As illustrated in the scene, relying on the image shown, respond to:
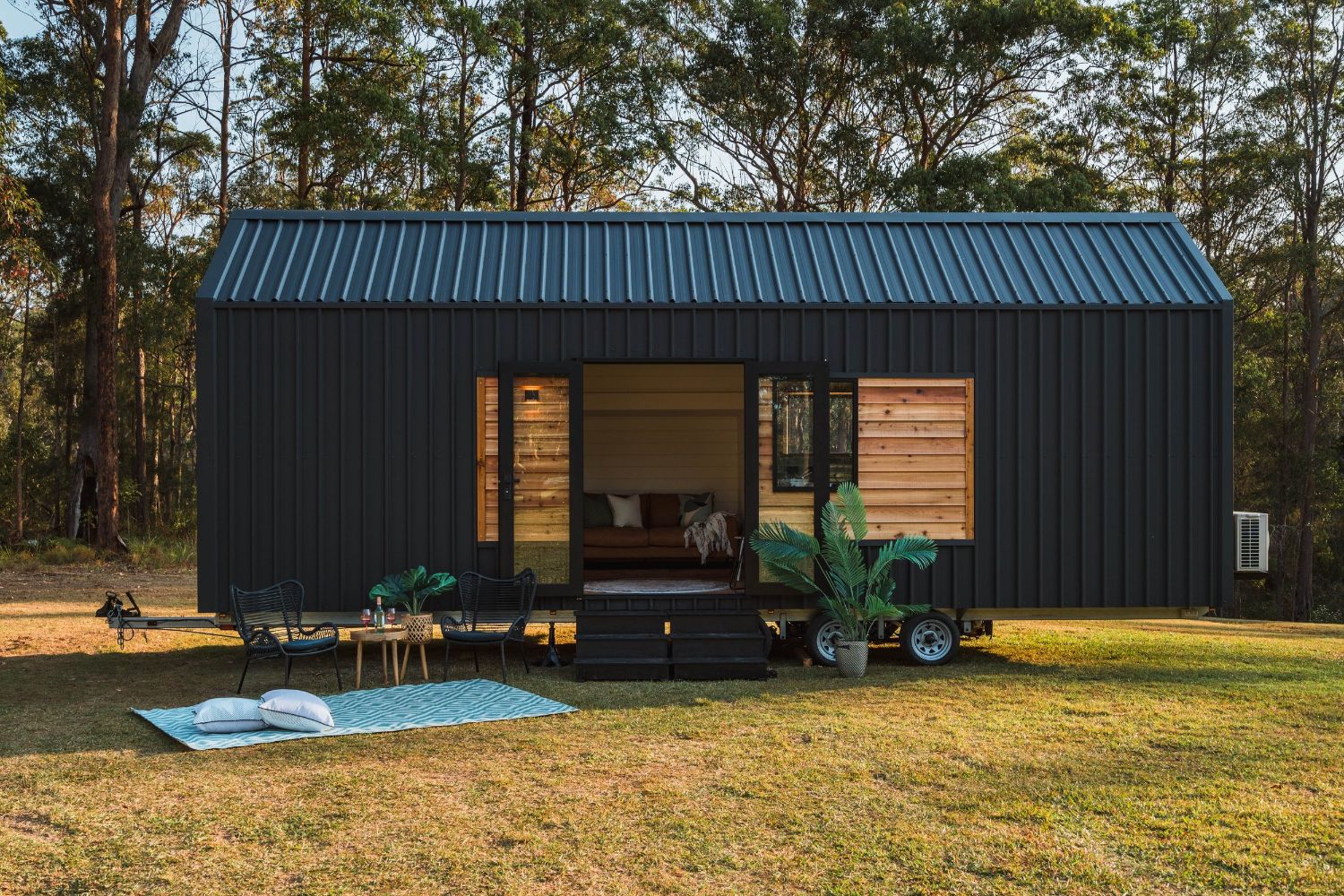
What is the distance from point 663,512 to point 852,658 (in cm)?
452

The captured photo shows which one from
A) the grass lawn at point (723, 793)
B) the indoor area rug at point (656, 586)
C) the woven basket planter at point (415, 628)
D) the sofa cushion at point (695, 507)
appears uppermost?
the sofa cushion at point (695, 507)

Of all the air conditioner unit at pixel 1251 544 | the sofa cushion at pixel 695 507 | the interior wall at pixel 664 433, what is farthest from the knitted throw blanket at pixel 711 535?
the air conditioner unit at pixel 1251 544

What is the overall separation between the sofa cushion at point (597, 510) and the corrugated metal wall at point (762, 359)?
364 centimetres

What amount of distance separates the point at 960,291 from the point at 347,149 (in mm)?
13515

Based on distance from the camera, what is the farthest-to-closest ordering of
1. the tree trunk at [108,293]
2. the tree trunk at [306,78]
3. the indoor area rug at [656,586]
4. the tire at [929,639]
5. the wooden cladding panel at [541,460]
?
the tree trunk at [306,78] < the tree trunk at [108,293] < the indoor area rug at [656,586] < the tire at [929,639] < the wooden cladding panel at [541,460]

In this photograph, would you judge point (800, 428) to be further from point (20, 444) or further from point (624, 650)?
point (20, 444)

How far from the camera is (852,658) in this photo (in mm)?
8234

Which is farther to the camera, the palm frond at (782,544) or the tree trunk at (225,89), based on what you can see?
the tree trunk at (225,89)

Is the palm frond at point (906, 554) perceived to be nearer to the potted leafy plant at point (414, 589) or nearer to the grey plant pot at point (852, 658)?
the grey plant pot at point (852, 658)

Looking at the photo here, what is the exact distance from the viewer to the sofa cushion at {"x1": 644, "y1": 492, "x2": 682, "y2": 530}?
12.4 m

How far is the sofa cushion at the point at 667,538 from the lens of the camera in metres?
11.5

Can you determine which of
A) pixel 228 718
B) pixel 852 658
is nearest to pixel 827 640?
pixel 852 658

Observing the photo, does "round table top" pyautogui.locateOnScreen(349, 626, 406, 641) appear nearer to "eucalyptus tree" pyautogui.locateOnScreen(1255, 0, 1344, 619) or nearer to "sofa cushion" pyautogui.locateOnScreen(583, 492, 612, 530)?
"sofa cushion" pyautogui.locateOnScreen(583, 492, 612, 530)

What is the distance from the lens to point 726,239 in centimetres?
949
